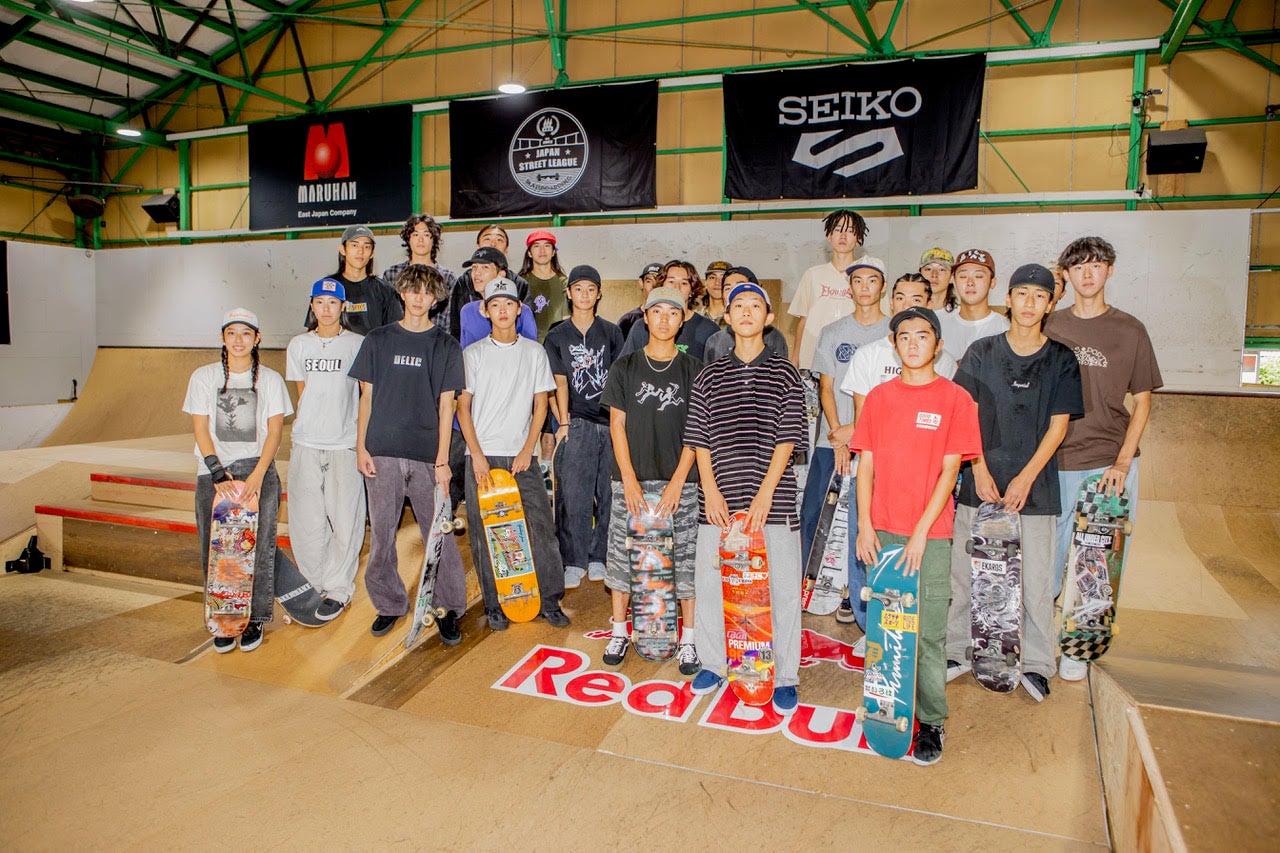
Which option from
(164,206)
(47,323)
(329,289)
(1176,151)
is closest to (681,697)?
(329,289)

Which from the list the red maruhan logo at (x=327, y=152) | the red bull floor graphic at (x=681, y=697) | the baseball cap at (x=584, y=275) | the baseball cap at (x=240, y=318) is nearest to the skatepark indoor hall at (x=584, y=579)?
the red bull floor graphic at (x=681, y=697)

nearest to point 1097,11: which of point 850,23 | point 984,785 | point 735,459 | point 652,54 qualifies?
point 850,23

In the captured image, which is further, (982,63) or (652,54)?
(652,54)

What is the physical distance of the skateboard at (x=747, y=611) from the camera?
2738 mm

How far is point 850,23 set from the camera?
370 inches

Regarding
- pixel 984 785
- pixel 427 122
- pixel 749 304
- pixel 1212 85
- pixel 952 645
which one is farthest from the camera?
pixel 427 122

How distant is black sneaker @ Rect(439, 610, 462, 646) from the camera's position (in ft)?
11.3

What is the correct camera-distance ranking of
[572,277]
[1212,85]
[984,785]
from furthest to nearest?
[1212,85] → [572,277] → [984,785]

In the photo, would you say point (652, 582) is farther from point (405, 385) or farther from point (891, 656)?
point (405, 385)

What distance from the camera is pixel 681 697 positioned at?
288cm

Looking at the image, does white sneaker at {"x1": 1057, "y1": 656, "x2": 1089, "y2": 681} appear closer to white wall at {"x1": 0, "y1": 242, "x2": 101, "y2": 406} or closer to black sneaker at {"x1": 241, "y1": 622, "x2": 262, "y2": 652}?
black sneaker at {"x1": 241, "y1": 622, "x2": 262, "y2": 652}

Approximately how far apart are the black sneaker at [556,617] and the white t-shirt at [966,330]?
7.65 feet

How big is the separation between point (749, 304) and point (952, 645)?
1713mm

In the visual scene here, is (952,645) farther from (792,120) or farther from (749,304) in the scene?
(792,120)
